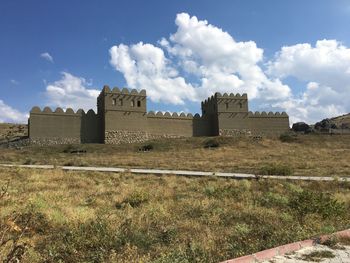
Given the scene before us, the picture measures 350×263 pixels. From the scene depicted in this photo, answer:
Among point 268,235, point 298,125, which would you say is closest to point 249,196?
point 268,235

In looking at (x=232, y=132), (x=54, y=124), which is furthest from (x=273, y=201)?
(x=232, y=132)

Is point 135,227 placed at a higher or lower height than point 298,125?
lower

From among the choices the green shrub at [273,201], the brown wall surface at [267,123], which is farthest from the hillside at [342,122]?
the green shrub at [273,201]

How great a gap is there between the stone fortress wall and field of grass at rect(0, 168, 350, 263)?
2732cm

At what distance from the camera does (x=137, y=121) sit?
151ft

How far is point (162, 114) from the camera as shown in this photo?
48031 mm

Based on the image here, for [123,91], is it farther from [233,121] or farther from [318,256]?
[318,256]

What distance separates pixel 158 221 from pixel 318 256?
3842mm

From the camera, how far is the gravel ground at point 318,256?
566cm

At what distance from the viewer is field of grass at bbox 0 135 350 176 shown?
27.5 meters

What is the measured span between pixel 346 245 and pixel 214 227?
2.65 metres

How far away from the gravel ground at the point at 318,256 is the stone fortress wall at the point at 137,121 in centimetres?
3802

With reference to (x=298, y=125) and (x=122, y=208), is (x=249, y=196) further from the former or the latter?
(x=298, y=125)

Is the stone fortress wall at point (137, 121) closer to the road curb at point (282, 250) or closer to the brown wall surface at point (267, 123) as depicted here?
the brown wall surface at point (267, 123)
